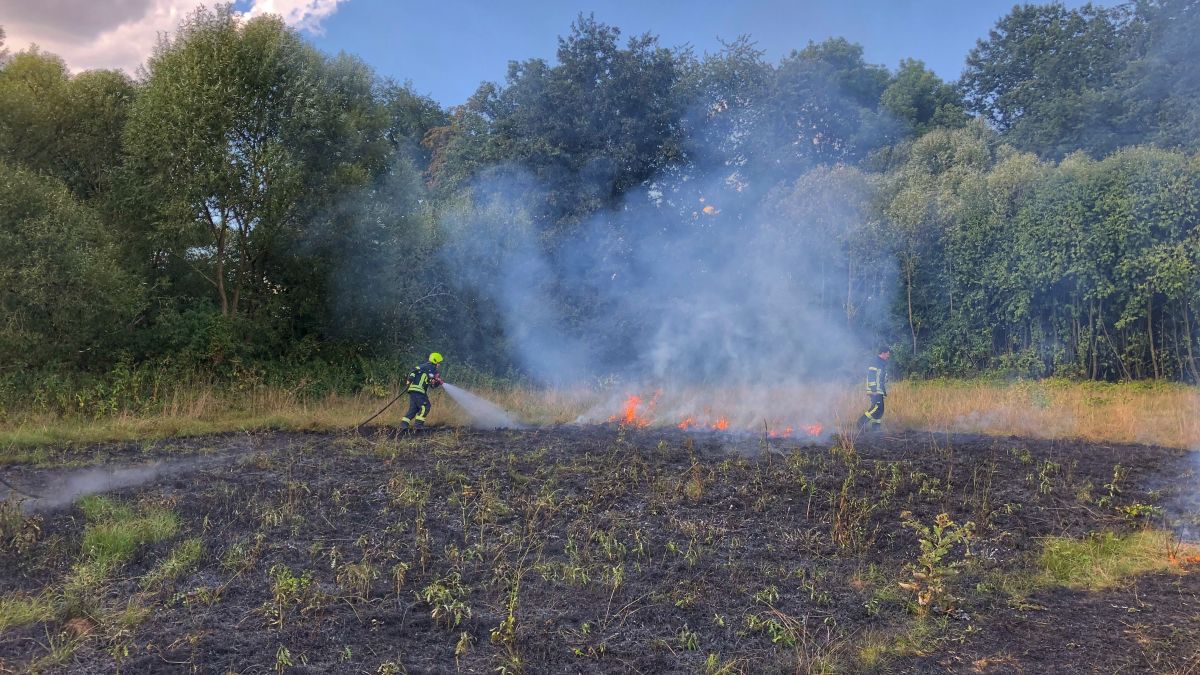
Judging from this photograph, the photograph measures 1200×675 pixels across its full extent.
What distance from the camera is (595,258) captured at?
18125 millimetres

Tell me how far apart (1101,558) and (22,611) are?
7.47 metres

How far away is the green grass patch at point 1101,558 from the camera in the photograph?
549 cm

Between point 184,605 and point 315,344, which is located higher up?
point 315,344

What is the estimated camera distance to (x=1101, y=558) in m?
5.89

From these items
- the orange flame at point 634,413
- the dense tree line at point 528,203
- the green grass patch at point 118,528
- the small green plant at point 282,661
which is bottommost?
the small green plant at point 282,661

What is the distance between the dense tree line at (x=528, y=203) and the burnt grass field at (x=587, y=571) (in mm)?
6127

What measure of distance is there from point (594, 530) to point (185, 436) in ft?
25.5

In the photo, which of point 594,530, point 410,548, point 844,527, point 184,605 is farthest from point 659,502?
point 184,605

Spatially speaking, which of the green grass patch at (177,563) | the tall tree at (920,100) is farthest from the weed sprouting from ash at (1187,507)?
the tall tree at (920,100)

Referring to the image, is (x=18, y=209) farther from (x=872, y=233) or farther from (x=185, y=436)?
(x=872, y=233)

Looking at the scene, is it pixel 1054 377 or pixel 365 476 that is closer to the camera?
pixel 365 476

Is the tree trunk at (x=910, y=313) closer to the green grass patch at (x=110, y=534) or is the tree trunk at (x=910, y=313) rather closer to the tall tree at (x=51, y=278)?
the green grass patch at (x=110, y=534)

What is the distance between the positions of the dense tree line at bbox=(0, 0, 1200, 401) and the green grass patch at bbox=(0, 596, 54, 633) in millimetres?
8727

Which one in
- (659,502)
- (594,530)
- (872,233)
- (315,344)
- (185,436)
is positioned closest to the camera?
(594,530)
